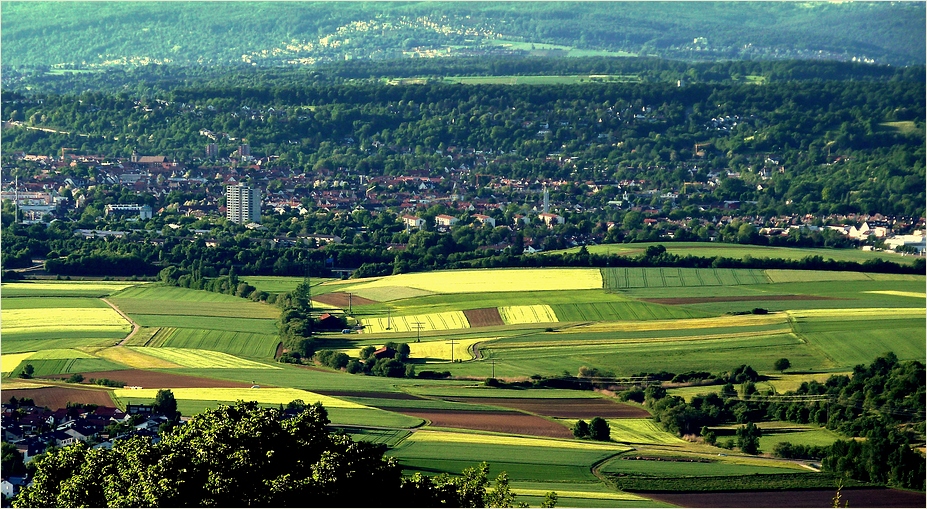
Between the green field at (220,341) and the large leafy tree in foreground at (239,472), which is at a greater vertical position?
the large leafy tree in foreground at (239,472)

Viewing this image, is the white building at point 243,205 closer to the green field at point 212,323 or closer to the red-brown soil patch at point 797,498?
the green field at point 212,323

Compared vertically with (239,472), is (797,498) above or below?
below

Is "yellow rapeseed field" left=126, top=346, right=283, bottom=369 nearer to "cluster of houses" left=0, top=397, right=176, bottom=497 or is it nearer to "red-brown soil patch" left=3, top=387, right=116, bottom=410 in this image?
"red-brown soil patch" left=3, top=387, right=116, bottom=410

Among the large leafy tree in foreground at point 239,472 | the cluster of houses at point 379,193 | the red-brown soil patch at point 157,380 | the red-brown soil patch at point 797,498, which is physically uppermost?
the large leafy tree in foreground at point 239,472


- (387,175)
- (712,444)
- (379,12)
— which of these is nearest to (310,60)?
(379,12)

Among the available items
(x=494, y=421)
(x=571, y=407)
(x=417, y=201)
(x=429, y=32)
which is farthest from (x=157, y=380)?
(x=429, y=32)

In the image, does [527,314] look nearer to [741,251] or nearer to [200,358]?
[200,358]

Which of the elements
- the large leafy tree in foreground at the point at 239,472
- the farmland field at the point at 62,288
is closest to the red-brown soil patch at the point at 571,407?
the large leafy tree in foreground at the point at 239,472
